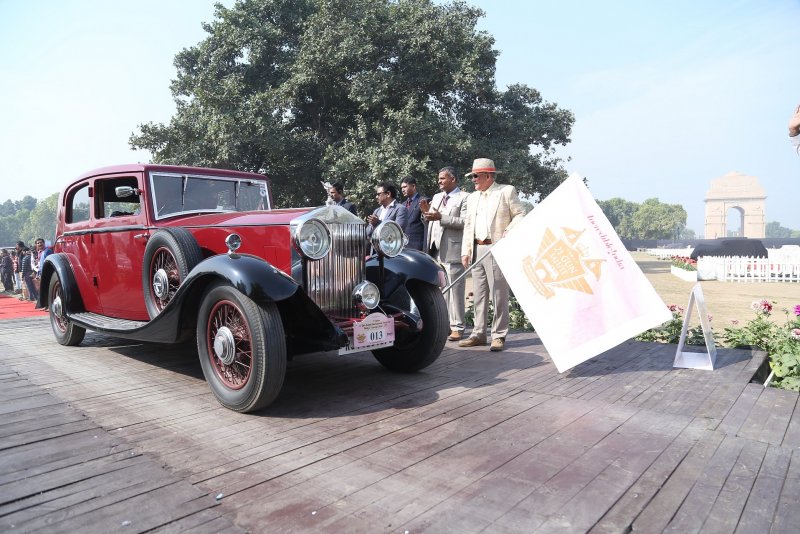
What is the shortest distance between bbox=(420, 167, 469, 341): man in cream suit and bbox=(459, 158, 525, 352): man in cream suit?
0.31 m

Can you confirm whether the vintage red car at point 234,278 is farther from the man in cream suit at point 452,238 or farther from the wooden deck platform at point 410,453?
the man in cream suit at point 452,238

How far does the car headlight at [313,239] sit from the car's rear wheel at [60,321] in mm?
3121

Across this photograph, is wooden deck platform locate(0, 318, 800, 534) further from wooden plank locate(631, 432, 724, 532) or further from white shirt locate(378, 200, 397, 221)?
white shirt locate(378, 200, 397, 221)

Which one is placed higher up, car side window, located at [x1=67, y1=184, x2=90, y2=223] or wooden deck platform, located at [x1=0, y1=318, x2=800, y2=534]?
car side window, located at [x1=67, y1=184, x2=90, y2=223]

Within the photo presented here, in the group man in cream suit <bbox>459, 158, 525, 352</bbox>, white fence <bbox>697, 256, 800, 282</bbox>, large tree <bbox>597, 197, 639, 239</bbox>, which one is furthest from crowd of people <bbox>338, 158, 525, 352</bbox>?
large tree <bbox>597, 197, 639, 239</bbox>

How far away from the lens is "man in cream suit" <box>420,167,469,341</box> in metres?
5.48

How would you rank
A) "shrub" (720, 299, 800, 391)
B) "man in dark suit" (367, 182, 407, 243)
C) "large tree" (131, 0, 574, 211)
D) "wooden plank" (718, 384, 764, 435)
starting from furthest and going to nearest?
"large tree" (131, 0, 574, 211) < "man in dark suit" (367, 182, 407, 243) < "shrub" (720, 299, 800, 391) < "wooden plank" (718, 384, 764, 435)

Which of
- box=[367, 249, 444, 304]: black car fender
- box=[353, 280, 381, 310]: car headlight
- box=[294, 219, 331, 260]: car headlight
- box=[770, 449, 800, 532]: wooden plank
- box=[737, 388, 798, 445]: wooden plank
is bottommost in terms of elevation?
box=[770, 449, 800, 532]: wooden plank

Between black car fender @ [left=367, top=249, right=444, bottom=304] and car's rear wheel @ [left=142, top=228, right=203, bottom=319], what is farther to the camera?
black car fender @ [left=367, top=249, right=444, bottom=304]

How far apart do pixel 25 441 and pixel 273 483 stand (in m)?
1.49

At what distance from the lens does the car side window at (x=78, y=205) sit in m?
5.01

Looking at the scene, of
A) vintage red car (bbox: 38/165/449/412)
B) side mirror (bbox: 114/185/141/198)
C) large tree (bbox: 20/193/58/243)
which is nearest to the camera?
vintage red car (bbox: 38/165/449/412)

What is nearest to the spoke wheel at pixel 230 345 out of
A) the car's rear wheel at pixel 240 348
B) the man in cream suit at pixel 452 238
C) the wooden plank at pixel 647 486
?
the car's rear wheel at pixel 240 348

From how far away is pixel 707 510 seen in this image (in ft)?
6.29
